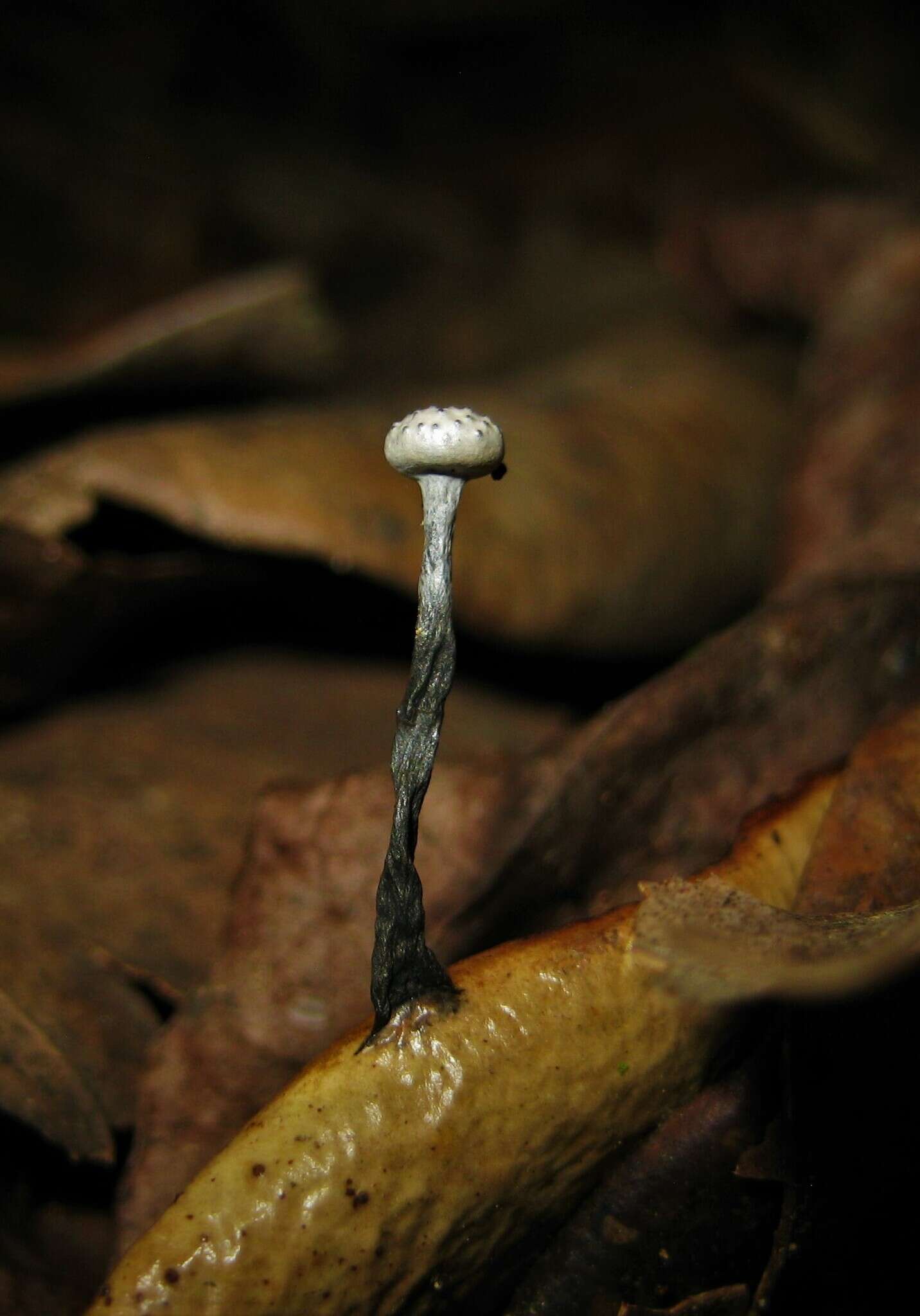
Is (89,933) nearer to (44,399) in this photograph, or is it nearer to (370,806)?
(370,806)

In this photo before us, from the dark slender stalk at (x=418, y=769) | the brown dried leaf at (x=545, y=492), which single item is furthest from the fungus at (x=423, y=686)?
the brown dried leaf at (x=545, y=492)

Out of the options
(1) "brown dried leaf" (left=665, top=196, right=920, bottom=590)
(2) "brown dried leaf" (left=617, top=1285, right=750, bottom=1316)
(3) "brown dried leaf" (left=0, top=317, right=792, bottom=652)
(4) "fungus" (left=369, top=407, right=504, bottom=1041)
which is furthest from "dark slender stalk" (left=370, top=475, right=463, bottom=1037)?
(3) "brown dried leaf" (left=0, top=317, right=792, bottom=652)

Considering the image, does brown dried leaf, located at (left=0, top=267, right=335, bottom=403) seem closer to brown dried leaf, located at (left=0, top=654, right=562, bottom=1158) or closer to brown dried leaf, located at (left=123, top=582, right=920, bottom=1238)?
brown dried leaf, located at (left=0, top=654, right=562, bottom=1158)

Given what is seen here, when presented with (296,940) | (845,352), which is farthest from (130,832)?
(845,352)

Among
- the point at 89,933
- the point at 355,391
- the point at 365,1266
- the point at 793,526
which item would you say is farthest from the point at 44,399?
the point at 365,1266

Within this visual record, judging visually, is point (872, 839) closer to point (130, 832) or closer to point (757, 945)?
point (757, 945)
